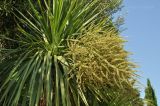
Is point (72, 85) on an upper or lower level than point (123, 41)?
lower

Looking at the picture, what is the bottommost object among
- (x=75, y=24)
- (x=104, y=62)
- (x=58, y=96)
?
(x=58, y=96)

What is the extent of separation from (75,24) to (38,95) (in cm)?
147

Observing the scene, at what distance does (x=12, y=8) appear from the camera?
8500 millimetres

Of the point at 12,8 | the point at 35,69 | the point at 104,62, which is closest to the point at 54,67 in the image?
the point at 35,69

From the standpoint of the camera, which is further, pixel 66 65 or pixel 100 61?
Result: pixel 66 65

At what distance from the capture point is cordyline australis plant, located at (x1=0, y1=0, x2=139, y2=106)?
247 inches

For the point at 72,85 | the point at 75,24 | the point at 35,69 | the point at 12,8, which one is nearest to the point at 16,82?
the point at 35,69

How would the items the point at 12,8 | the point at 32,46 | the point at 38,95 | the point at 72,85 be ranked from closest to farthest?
the point at 38,95
the point at 72,85
the point at 32,46
the point at 12,8

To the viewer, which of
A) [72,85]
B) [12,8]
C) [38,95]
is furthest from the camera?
[12,8]

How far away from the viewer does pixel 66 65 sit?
666 centimetres

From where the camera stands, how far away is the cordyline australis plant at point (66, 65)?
6.28 meters

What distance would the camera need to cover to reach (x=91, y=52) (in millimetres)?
6340

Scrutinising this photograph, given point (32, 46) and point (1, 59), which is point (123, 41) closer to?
point (32, 46)

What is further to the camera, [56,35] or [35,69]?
[56,35]
